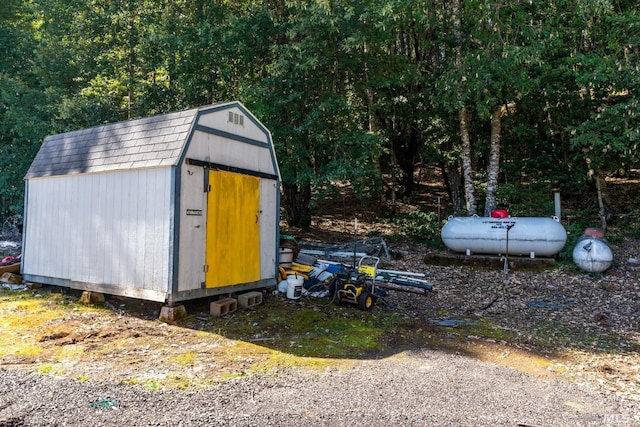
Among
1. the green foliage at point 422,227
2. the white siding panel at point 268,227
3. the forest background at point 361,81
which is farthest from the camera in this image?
the green foliage at point 422,227

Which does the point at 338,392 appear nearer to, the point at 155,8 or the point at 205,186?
the point at 205,186

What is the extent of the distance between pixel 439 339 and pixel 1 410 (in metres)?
4.55

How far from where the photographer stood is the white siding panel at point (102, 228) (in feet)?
19.5

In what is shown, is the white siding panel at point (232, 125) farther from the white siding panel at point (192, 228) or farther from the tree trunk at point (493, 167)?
the tree trunk at point (493, 167)

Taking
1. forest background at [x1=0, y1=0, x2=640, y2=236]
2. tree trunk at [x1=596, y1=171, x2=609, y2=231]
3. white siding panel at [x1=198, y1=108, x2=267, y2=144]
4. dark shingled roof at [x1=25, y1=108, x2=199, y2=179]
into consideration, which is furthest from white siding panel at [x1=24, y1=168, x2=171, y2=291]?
tree trunk at [x1=596, y1=171, x2=609, y2=231]

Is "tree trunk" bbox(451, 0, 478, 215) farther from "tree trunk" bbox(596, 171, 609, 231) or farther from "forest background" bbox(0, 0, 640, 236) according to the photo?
"tree trunk" bbox(596, 171, 609, 231)

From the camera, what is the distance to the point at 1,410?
10.4 ft

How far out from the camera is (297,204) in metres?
14.8

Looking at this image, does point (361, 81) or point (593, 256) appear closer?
point (593, 256)

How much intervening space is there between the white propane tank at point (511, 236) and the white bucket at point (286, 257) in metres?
4.57

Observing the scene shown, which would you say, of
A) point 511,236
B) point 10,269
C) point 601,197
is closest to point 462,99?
point 511,236

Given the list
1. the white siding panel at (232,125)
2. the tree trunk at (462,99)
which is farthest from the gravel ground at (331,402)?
the tree trunk at (462,99)

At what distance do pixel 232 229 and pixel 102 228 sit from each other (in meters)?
2.04

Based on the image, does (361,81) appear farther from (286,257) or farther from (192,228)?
(192,228)
